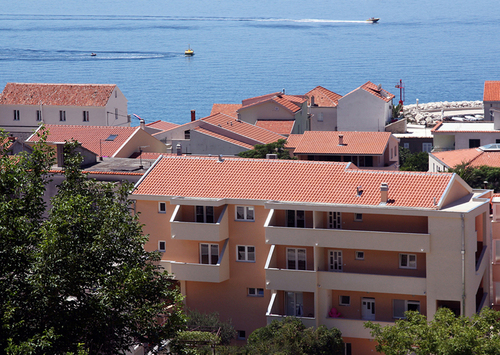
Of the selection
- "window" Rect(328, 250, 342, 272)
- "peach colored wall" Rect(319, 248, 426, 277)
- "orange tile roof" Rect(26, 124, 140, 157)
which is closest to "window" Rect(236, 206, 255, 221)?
"peach colored wall" Rect(319, 248, 426, 277)

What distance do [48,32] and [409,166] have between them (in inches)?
5768

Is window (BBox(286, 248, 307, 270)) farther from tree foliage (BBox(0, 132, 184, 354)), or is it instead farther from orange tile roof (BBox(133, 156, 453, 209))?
tree foliage (BBox(0, 132, 184, 354))

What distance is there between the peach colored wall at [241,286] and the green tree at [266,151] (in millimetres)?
20830

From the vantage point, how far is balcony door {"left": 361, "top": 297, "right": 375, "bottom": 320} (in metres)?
26.5

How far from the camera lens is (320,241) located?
26.2 m

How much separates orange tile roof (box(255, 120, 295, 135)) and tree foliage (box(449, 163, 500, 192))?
19.6 m

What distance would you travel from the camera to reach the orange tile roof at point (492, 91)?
71.1 m

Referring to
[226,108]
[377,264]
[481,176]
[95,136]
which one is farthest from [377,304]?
[226,108]

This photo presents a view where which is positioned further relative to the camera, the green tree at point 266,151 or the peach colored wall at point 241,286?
the green tree at point 266,151

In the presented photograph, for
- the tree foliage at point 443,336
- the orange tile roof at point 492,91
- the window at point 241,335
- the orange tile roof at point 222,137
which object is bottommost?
the window at point 241,335

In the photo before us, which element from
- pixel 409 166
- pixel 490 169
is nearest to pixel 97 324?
pixel 490 169

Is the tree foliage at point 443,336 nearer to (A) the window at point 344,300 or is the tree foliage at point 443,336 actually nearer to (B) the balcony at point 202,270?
(A) the window at point 344,300

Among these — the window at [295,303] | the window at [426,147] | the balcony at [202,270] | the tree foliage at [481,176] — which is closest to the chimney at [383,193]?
the window at [295,303]

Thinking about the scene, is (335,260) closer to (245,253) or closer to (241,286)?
(245,253)
